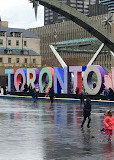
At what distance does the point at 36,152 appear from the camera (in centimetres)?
1325

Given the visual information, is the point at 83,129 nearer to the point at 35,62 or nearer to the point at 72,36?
the point at 35,62

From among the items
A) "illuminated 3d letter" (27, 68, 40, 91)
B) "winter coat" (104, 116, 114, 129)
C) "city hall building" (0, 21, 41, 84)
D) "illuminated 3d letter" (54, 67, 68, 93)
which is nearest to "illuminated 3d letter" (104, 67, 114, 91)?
"illuminated 3d letter" (54, 67, 68, 93)

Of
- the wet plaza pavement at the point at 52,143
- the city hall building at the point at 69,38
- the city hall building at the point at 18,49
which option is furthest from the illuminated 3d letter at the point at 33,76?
the city hall building at the point at 69,38

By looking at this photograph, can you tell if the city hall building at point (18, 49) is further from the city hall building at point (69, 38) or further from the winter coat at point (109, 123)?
the winter coat at point (109, 123)

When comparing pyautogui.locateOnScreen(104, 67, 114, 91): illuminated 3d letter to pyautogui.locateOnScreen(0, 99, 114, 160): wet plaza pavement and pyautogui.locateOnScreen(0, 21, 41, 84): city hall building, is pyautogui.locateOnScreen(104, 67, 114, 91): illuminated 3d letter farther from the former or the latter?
pyautogui.locateOnScreen(0, 21, 41, 84): city hall building

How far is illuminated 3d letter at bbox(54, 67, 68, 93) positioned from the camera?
52484mm

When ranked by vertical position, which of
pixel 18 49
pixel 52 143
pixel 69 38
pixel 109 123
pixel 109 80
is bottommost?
pixel 52 143

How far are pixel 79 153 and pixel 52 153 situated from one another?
2.25 feet

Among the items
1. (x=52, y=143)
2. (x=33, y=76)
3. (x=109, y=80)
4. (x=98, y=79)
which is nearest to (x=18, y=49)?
(x=33, y=76)

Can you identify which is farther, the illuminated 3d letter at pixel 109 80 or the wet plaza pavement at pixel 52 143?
the illuminated 3d letter at pixel 109 80

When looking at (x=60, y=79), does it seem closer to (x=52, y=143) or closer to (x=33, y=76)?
(x=33, y=76)

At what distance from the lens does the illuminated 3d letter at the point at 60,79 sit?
52.5 metres

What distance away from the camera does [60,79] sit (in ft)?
174

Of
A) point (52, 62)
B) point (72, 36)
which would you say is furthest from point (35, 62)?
point (72, 36)
